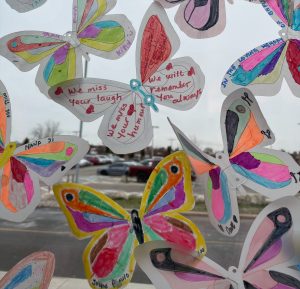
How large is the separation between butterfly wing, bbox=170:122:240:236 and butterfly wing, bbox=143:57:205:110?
0.40 feet

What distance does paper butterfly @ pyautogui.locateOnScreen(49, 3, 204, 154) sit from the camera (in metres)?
0.85

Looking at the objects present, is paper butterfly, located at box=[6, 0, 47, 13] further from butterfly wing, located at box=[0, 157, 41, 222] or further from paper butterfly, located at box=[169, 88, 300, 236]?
paper butterfly, located at box=[169, 88, 300, 236]

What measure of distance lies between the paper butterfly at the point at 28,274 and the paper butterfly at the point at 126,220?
12 centimetres

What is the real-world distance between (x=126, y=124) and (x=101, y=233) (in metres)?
0.27

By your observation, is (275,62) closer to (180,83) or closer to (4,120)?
(180,83)

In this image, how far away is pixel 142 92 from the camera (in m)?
0.86

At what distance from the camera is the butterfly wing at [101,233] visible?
815 millimetres

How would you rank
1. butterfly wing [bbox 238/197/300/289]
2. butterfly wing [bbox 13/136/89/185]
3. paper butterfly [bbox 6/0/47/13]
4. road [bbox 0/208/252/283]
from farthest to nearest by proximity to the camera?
road [bbox 0/208/252/283]
paper butterfly [bbox 6/0/47/13]
butterfly wing [bbox 13/136/89/185]
butterfly wing [bbox 238/197/300/289]

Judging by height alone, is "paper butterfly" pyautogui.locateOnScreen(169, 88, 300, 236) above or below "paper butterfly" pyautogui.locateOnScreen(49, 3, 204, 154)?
below

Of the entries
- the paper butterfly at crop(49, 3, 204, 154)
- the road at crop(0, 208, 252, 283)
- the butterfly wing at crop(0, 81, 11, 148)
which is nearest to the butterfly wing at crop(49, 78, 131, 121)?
the paper butterfly at crop(49, 3, 204, 154)

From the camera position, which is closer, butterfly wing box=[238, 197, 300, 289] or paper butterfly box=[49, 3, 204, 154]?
butterfly wing box=[238, 197, 300, 289]

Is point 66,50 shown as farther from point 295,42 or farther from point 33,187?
point 295,42

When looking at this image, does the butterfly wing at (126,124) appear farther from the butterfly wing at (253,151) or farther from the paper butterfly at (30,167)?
the butterfly wing at (253,151)

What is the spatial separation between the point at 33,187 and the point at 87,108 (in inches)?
9.1
